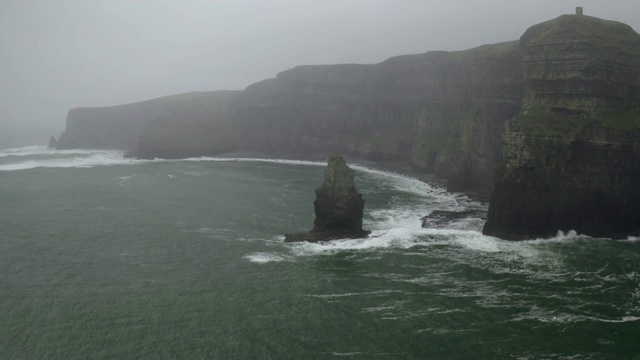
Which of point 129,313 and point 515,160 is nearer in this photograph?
point 129,313

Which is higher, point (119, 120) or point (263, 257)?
point (119, 120)

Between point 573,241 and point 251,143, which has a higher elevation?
point 251,143

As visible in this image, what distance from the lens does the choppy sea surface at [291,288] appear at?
29375 mm

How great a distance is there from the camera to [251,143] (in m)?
131

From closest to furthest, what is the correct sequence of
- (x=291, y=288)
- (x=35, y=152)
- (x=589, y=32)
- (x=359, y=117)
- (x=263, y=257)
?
(x=291, y=288) < (x=263, y=257) < (x=589, y=32) < (x=359, y=117) < (x=35, y=152)

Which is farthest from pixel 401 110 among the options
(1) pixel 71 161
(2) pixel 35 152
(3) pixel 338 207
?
(2) pixel 35 152

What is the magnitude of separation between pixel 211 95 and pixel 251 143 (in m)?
33.1

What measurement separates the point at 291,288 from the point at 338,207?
14736 mm

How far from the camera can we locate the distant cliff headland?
51406 mm

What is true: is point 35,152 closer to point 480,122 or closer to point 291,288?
point 480,122

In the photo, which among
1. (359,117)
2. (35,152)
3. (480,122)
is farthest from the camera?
(35,152)

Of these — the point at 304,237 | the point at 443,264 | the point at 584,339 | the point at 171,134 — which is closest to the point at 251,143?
the point at 171,134

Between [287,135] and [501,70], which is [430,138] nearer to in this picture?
[501,70]

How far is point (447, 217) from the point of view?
195 ft
